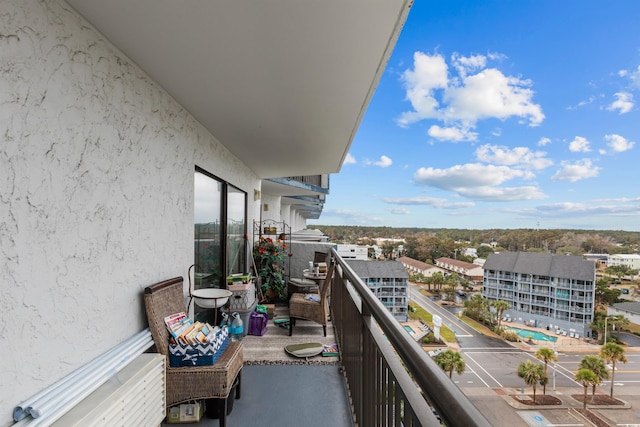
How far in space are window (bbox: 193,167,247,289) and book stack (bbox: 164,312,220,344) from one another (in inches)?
33.5

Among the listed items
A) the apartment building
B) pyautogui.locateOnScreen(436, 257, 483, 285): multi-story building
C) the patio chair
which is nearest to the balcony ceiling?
the apartment building

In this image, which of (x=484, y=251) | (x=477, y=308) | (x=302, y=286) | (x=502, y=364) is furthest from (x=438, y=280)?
(x=302, y=286)

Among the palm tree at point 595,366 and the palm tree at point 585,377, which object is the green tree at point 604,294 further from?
the palm tree at point 585,377

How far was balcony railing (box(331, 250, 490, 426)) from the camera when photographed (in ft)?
2.04

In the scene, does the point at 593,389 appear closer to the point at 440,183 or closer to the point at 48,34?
the point at 48,34

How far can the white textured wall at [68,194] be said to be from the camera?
3.69ft

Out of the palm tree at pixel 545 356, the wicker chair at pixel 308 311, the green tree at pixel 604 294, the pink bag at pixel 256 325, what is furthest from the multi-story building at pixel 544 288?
the pink bag at pixel 256 325

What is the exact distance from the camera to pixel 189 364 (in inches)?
81.8

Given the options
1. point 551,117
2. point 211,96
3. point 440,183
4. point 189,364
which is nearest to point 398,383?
point 189,364

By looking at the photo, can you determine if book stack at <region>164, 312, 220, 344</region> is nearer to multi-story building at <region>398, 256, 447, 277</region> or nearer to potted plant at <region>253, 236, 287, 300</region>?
potted plant at <region>253, 236, 287, 300</region>

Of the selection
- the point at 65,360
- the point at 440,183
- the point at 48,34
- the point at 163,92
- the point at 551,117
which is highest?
the point at 551,117

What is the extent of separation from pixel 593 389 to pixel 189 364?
12.5ft

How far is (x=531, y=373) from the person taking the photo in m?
3.82

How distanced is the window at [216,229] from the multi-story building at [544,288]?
14.5 ft
